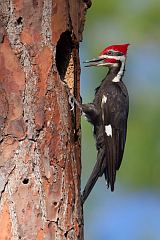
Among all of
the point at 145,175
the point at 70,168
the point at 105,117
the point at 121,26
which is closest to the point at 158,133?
the point at 145,175

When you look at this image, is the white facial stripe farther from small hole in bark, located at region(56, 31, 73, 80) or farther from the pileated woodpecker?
small hole in bark, located at region(56, 31, 73, 80)

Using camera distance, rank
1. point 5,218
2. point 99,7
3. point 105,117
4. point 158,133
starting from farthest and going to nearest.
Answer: point 99,7 → point 158,133 → point 105,117 → point 5,218

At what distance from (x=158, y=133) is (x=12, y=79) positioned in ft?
11.8

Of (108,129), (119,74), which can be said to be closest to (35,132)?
(108,129)

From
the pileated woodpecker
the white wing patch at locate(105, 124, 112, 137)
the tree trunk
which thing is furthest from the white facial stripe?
the tree trunk

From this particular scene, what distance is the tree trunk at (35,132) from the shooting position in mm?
3018

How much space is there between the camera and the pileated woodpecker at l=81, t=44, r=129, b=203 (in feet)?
14.3

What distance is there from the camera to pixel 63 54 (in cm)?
356

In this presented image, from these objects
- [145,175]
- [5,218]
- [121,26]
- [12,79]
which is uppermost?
[121,26]

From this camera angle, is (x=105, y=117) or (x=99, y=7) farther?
(x=99, y=7)

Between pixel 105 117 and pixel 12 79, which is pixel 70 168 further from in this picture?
pixel 105 117

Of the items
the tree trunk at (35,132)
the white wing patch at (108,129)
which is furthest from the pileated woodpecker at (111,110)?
the tree trunk at (35,132)

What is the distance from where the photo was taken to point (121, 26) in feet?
22.9

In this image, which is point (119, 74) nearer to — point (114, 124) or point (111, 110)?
point (111, 110)
